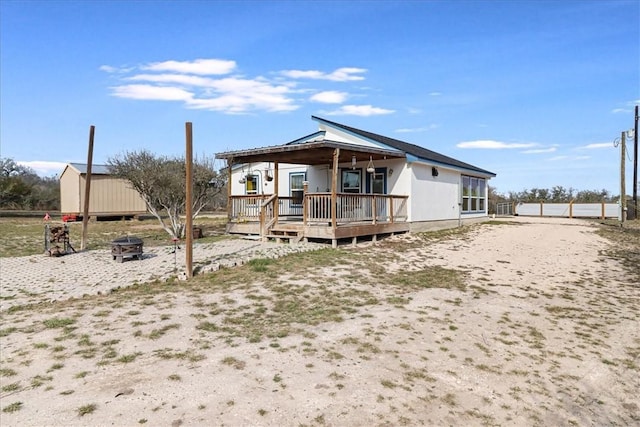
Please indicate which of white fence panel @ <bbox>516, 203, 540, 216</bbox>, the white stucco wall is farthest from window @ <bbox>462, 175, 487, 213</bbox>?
white fence panel @ <bbox>516, 203, 540, 216</bbox>

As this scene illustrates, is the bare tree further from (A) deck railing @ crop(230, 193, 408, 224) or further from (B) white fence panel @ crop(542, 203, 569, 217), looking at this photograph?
(B) white fence panel @ crop(542, 203, 569, 217)

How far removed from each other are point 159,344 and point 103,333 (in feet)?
2.74

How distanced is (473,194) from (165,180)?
14.2m

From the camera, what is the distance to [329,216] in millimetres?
12750

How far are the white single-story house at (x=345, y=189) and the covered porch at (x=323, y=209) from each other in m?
0.03

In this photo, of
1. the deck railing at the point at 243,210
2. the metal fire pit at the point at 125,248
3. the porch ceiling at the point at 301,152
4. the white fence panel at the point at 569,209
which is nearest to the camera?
the metal fire pit at the point at 125,248

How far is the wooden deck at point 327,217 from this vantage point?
486 inches

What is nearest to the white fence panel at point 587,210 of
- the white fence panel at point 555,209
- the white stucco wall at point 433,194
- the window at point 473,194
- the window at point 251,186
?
the white fence panel at point 555,209

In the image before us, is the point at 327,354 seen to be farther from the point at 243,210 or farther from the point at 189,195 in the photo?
the point at 243,210

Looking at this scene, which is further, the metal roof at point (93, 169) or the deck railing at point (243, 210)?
the metal roof at point (93, 169)

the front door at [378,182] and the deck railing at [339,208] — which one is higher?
the front door at [378,182]

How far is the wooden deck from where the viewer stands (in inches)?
486

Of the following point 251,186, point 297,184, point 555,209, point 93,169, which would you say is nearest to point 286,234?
point 297,184

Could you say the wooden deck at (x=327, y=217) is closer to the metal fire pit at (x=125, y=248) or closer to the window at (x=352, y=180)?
the window at (x=352, y=180)
